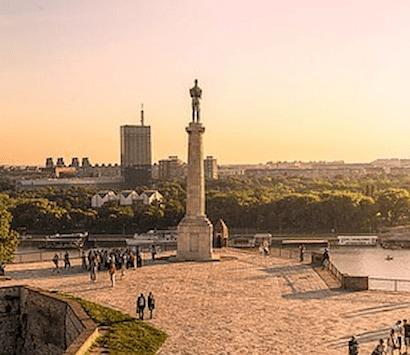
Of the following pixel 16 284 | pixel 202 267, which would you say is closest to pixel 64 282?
pixel 16 284

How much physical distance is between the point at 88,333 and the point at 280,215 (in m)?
68.3

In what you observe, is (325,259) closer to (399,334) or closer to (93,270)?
(93,270)

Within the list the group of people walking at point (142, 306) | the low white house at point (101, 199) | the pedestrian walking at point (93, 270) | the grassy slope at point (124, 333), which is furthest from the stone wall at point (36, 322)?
the low white house at point (101, 199)

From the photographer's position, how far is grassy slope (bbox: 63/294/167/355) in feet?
58.7

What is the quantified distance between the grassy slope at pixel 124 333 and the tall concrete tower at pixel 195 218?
41.1ft

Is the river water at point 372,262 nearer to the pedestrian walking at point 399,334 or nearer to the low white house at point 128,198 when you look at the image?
the pedestrian walking at point 399,334

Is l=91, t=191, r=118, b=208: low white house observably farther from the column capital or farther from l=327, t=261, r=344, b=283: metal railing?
l=327, t=261, r=344, b=283: metal railing

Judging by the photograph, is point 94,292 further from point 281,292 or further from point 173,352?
point 173,352

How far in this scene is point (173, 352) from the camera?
17984mm

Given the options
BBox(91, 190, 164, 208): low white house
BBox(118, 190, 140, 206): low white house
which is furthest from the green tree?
BBox(118, 190, 140, 206): low white house

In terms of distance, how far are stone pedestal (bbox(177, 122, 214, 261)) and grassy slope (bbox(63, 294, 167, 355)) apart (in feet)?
41.1

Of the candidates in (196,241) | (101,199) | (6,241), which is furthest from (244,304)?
(101,199)

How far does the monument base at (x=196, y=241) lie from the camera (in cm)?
3475

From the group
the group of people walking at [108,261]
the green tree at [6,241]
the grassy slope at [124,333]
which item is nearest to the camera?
the grassy slope at [124,333]
